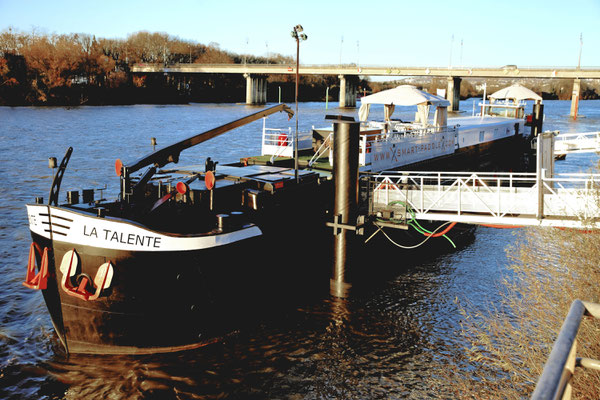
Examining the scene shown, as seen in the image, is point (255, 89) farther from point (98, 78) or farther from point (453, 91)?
point (453, 91)

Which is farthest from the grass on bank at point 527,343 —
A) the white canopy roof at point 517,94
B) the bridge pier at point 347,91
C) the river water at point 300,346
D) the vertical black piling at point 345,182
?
the bridge pier at point 347,91

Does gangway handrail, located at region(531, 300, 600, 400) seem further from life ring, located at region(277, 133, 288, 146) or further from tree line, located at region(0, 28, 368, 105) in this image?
tree line, located at region(0, 28, 368, 105)

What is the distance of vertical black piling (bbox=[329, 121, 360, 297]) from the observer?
16359 millimetres

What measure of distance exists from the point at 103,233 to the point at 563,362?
11.2 meters

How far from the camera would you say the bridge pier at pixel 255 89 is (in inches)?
4843

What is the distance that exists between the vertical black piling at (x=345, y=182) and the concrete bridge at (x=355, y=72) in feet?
281

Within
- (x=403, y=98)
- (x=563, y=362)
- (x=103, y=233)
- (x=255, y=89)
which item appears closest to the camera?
(x=563, y=362)

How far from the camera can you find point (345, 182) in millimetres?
16406

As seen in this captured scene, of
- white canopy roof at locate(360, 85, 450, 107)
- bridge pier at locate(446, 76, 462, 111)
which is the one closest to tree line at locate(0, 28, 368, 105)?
bridge pier at locate(446, 76, 462, 111)

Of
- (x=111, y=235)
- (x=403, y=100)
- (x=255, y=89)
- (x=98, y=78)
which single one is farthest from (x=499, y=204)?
(x=255, y=89)

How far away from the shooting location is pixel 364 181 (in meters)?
20.4

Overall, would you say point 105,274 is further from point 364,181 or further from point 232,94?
Result: point 232,94

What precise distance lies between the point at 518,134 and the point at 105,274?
40.3 m

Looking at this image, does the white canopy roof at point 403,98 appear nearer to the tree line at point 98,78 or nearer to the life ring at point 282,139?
the life ring at point 282,139
